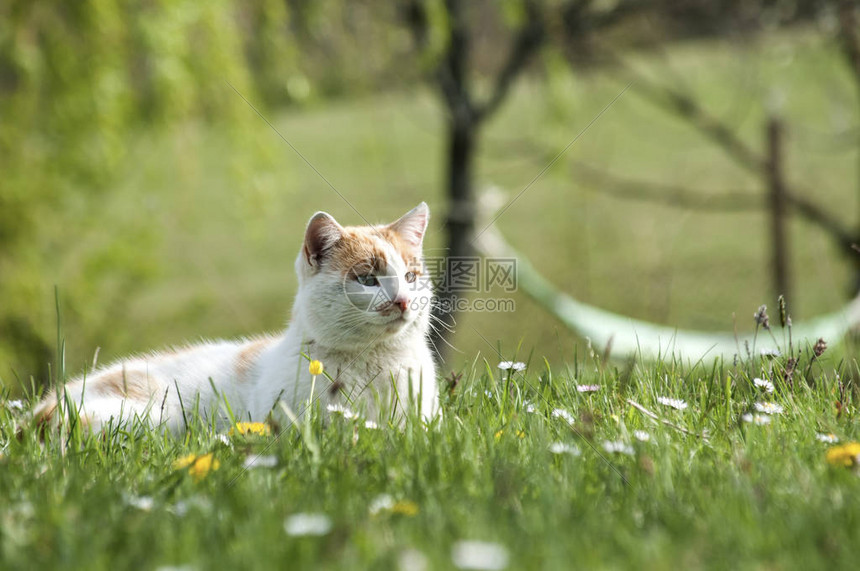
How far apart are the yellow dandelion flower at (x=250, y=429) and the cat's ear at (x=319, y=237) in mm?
677

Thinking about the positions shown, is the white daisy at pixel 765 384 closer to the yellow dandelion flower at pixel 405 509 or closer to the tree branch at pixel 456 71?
the yellow dandelion flower at pixel 405 509

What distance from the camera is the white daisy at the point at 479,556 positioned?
3.47 ft

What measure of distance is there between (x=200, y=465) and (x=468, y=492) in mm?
552

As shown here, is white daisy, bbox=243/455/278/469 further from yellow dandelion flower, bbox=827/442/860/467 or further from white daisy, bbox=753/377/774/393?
white daisy, bbox=753/377/774/393

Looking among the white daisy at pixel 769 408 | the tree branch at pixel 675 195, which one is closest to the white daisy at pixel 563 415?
the white daisy at pixel 769 408

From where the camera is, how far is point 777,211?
237 inches

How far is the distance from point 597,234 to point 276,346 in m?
5.93

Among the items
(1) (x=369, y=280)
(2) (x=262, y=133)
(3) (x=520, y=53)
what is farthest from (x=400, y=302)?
(3) (x=520, y=53)

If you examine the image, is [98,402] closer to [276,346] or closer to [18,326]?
[276,346]

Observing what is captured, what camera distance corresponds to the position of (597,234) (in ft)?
25.9

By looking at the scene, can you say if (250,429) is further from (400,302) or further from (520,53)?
(520,53)

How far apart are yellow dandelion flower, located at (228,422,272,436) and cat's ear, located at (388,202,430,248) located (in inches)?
36.2

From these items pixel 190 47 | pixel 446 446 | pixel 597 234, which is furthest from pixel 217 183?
pixel 446 446

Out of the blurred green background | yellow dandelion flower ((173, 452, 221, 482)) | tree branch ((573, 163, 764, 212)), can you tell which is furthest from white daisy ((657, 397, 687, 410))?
tree branch ((573, 163, 764, 212))
